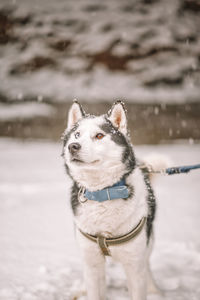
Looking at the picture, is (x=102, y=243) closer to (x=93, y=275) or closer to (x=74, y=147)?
(x=93, y=275)

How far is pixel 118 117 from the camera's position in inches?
56.2

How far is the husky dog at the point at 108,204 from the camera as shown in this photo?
1.25 metres

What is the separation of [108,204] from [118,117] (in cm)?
60

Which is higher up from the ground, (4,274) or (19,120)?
(19,120)

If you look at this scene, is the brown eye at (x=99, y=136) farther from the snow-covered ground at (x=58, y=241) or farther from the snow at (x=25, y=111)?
the snow at (x=25, y=111)

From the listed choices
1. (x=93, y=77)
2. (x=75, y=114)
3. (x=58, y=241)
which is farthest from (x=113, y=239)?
(x=93, y=77)

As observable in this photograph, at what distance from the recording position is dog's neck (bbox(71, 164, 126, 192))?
1.29 metres

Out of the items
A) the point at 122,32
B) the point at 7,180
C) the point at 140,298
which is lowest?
the point at 140,298

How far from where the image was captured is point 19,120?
22.8 ft

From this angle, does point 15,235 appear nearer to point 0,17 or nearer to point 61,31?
point 61,31

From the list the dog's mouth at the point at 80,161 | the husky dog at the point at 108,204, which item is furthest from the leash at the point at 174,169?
the dog's mouth at the point at 80,161

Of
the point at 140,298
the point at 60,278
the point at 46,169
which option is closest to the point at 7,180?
the point at 46,169

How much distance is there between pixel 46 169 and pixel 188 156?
443 cm

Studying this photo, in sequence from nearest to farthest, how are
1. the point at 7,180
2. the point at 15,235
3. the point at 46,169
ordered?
1. the point at 15,235
2. the point at 7,180
3. the point at 46,169
